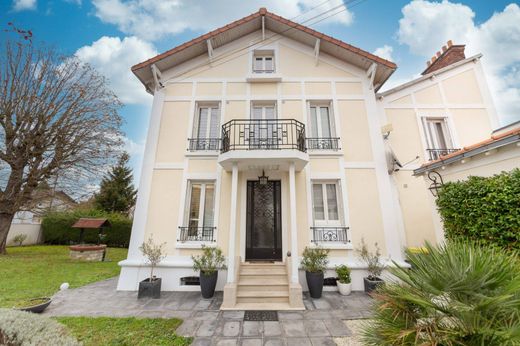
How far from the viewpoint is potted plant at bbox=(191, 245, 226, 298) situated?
5.47 metres

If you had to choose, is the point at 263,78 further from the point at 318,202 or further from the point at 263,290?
the point at 263,290

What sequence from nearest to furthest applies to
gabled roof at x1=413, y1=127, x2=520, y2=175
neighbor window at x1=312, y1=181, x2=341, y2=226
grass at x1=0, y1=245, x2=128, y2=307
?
1. gabled roof at x1=413, y1=127, x2=520, y2=175
2. grass at x1=0, y1=245, x2=128, y2=307
3. neighbor window at x1=312, y1=181, x2=341, y2=226

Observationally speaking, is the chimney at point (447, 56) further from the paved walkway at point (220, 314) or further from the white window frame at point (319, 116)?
the paved walkway at point (220, 314)

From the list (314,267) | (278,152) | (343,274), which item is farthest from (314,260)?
(278,152)

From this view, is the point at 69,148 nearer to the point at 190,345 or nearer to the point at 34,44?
the point at 34,44

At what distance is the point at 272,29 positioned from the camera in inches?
329

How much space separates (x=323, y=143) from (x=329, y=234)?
3195 mm

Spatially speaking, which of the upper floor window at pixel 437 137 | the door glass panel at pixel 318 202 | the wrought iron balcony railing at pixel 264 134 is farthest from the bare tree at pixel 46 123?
the upper floor window at pixel 437 137

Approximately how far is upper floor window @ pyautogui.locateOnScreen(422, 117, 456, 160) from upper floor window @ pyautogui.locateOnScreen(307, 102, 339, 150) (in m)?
4.03

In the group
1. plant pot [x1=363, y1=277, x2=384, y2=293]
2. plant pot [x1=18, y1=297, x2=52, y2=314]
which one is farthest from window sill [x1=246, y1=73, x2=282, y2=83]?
plant pot [x1=18, y1=297, x2=52, y2=314]

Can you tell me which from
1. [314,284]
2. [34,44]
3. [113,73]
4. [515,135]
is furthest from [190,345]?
[34,44]

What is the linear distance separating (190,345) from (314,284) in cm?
340

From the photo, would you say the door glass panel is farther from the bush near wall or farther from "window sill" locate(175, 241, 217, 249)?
"window sill" locate(175, 241, 217, 249)

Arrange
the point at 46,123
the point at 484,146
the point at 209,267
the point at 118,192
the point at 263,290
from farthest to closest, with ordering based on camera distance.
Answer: the point at 118,192, the point at 46,123, the point at 209,267, the point at 263,290, the point at 484,146
